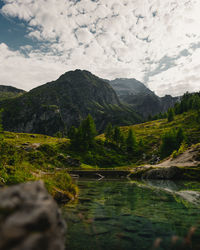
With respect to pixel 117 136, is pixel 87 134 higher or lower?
higher

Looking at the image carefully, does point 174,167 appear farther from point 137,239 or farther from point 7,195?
point 7,195

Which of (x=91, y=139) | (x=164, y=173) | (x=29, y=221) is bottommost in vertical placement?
(x=164, y=173)

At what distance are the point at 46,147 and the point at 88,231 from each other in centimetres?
7459

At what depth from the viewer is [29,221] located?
3566mm

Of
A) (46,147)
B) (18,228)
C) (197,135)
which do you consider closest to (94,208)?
(18,228)

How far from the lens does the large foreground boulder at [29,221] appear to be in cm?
329

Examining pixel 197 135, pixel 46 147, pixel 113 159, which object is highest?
pixel 197 135

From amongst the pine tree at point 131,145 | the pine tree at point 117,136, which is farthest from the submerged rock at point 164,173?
the pine tree at point 117,136

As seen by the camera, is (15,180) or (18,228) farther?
(15,180)

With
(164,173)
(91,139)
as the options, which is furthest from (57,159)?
(164,173)

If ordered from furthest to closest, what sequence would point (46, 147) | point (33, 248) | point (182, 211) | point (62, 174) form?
point (46, 147)
point (62, 174)
point (182, 211)
point (33, 248)

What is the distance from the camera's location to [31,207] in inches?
150

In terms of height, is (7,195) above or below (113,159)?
above

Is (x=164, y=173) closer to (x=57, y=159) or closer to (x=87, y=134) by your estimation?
(x=57, y=159)
